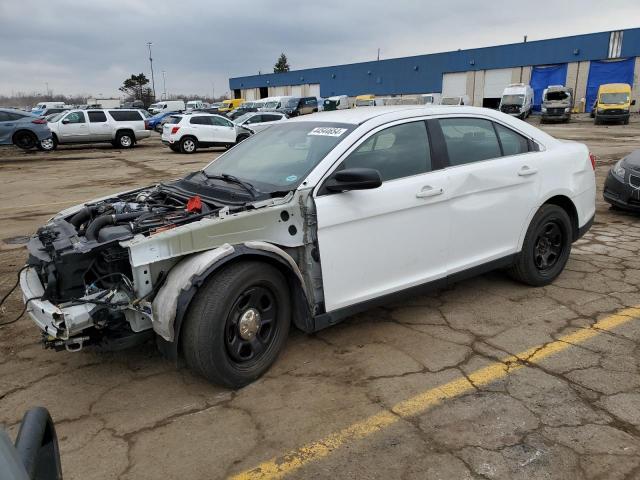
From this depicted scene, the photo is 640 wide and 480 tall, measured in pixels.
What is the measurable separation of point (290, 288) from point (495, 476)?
5.35 feet

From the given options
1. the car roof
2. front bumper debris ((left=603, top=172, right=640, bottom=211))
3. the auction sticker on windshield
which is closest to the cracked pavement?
the auction sticker on windshield

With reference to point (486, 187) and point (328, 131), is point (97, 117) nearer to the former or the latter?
point (328, 131)

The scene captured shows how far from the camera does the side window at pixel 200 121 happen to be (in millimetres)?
20359

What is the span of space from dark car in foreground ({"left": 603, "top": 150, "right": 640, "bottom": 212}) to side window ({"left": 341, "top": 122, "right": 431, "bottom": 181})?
4.93 m

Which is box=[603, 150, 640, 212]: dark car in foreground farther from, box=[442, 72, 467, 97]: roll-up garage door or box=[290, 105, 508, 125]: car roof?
box=[442, 72, 467, 97]: roll-up garage door

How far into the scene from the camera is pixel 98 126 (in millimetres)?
22344

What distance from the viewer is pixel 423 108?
13.9 ft

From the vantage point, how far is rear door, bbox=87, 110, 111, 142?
22.2m

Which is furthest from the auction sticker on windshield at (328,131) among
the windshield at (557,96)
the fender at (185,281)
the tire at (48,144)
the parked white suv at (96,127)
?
the windshield at (557,96)

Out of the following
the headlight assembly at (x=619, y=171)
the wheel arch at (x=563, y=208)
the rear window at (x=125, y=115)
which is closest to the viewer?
the wheel arch at (x=563, y=208)

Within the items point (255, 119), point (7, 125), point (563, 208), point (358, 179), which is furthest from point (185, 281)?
point (255, 119)

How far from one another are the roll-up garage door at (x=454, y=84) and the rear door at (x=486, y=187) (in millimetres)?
48711

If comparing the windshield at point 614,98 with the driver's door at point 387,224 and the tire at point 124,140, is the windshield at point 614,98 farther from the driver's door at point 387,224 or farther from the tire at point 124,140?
the driver's door at point 387,224

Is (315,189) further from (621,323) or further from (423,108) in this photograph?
(621,323)
